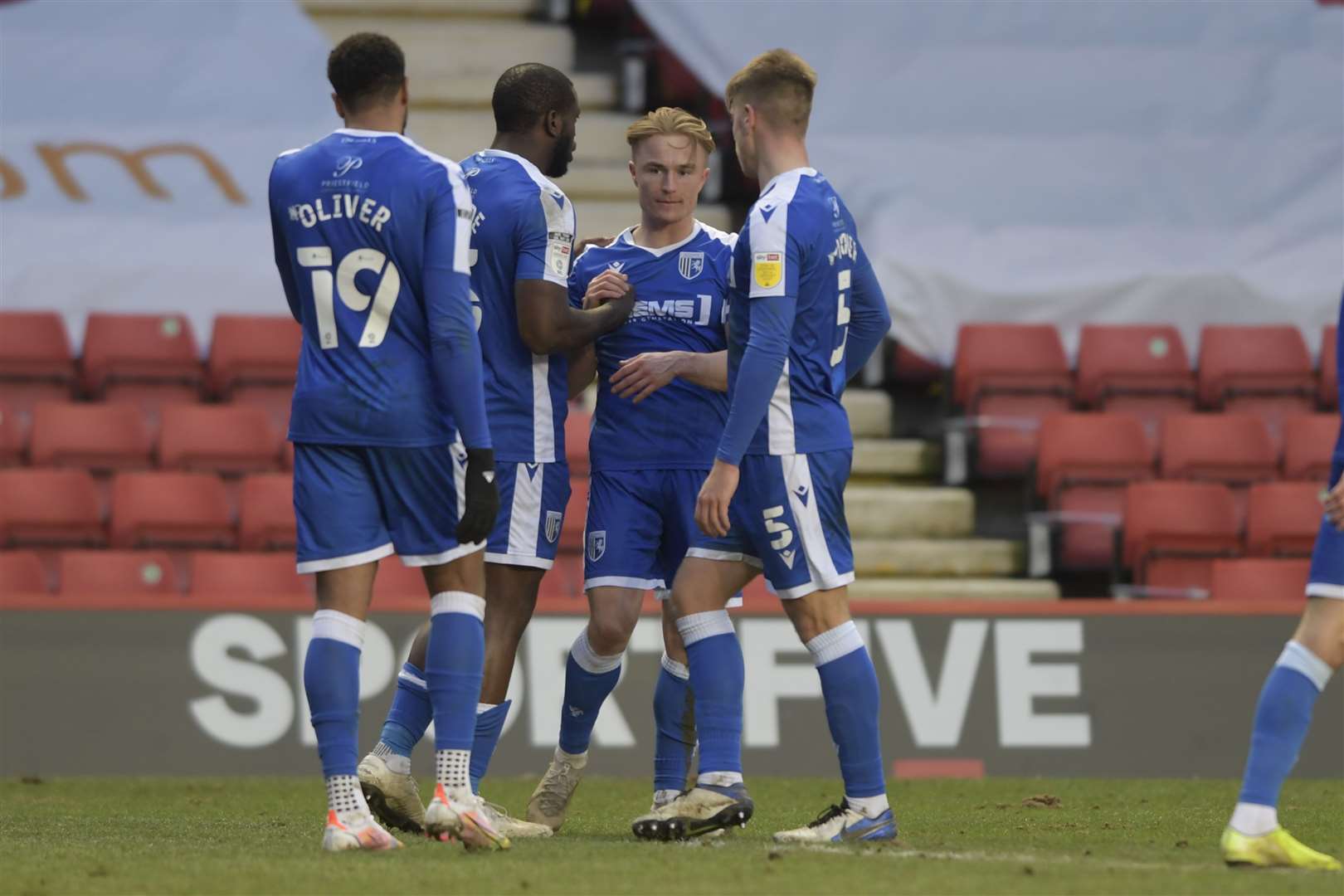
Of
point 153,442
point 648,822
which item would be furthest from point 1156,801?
point 153,442

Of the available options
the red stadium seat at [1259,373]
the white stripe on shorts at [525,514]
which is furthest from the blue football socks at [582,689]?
the red stadium seat at [1259,373]

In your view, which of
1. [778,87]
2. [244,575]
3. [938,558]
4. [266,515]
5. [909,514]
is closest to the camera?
[778,87]

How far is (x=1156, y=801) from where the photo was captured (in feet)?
25.6

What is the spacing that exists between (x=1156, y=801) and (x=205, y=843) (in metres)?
3.87

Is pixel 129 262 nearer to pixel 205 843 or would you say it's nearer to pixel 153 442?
pixel 153 442

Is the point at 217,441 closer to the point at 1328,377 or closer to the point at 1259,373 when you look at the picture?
the point at 1259,373

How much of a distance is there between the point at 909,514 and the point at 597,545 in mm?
6216

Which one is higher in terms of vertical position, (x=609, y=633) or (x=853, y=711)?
(x=609, y=633)

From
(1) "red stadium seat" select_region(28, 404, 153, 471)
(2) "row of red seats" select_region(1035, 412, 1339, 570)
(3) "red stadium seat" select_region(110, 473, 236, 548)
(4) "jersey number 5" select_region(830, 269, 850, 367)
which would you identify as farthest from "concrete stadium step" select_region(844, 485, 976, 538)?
(4) "jersey number 5" select_region(830, 269, 850, 367)

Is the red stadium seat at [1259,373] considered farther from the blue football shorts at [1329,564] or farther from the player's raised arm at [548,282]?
the blue football shorts at [1329,564]

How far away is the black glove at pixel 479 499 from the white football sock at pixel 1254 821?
6.66 feet

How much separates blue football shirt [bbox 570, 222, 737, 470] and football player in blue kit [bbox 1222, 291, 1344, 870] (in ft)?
6.43

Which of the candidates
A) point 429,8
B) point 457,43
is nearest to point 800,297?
point 457,43

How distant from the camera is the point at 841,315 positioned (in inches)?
229
